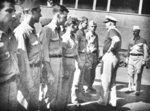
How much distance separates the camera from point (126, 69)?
3.96m

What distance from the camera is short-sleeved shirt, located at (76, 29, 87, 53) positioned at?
3809 millimetres

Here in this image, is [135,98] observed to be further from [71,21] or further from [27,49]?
[27,49]

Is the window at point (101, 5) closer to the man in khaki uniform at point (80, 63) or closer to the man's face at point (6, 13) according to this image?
the man in khaki uniform at point (80, 63)

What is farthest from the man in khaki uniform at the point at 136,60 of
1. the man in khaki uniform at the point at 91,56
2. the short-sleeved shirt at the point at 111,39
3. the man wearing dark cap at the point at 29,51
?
the man wearing dark cap at the point at 29,51

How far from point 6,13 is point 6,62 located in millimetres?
689

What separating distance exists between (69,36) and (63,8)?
0.48 m

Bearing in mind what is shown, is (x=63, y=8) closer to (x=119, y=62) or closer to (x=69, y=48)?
(x=69, y=48)

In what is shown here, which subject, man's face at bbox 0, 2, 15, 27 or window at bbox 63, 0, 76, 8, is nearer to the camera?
man's face at bbox 0, 2, 15, 27

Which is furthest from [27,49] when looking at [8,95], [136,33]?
[136,33]

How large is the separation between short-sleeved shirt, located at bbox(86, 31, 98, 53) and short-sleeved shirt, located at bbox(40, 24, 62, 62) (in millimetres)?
699

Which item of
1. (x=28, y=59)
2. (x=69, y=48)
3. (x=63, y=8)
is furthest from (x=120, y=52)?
(x=28, y=59)

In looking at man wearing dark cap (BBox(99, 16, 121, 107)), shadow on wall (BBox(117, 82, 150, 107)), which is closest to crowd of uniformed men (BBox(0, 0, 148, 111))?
man wearing dark cap (BBox(99, 16, 121, 107))

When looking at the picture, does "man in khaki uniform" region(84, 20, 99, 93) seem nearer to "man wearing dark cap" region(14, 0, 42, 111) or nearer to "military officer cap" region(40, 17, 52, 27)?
"military officer cap" region(40, 17, 52, 27)

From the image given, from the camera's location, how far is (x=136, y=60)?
3979mm
